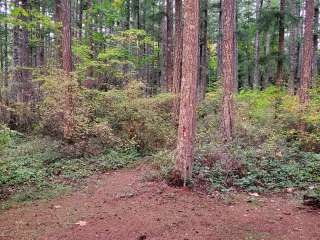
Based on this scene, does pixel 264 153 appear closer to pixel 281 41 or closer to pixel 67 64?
pixel 67 64

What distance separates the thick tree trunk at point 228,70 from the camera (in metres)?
10.2

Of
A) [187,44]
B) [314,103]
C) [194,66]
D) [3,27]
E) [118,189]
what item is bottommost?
[118,189]

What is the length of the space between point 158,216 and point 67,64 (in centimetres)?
699

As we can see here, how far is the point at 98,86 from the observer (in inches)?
637

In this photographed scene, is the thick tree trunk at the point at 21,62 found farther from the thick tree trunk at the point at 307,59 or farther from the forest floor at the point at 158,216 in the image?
the thick tree trunk at the point at 307,59

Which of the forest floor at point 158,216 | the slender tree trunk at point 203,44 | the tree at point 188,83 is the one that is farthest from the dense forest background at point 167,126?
the slender tree trunk at point 203,44

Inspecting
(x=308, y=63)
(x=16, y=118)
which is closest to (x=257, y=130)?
(x=308, y=63)

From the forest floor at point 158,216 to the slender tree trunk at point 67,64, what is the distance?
131 inches

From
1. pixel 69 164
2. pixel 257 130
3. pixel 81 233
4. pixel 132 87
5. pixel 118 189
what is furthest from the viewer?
pixel 132 87

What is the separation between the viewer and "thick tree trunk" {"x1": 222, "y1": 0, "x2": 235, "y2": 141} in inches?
403

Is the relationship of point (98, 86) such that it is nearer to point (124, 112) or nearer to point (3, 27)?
point (124, 112)

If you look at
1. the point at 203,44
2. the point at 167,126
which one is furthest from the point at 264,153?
the point at 203,44

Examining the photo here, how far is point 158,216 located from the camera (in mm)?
6598

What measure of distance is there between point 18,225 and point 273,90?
1252 centimetres
